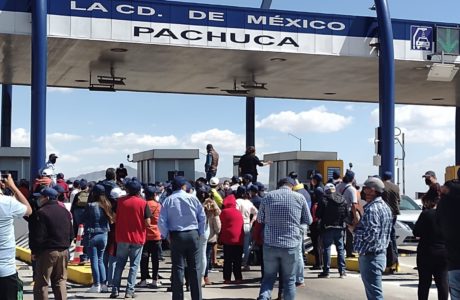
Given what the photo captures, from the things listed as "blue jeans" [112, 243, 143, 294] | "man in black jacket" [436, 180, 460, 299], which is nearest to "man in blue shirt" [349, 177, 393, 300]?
"man in black jacket" [436, 180, 460, 299]

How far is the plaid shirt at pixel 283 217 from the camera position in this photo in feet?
29.7

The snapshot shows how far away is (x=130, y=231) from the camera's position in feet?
35.1

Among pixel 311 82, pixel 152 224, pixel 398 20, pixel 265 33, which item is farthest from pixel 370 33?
pixel 152 224

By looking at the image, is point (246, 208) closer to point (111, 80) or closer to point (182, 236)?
point (182, 236)

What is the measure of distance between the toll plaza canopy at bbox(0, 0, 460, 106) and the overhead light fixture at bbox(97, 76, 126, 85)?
0.03 m

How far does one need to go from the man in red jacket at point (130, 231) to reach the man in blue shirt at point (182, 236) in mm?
1012

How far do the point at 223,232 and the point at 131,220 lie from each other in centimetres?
228

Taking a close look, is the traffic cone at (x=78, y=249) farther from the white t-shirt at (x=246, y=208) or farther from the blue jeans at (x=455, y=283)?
the blue jeans at (x=455, y=283)

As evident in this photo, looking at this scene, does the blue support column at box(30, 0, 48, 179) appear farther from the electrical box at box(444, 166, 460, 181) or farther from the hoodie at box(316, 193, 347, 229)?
the electrical box at box(444, 166, 460, 181)

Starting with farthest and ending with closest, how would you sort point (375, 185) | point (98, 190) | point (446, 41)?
1. point (446, 41)
2. point (98, 190)
3. point (375, 185)

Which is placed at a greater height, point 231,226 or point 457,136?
point 457,136

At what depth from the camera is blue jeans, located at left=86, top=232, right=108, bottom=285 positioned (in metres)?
11.4

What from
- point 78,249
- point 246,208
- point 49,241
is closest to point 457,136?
point 246,208

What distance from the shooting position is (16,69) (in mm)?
22859
